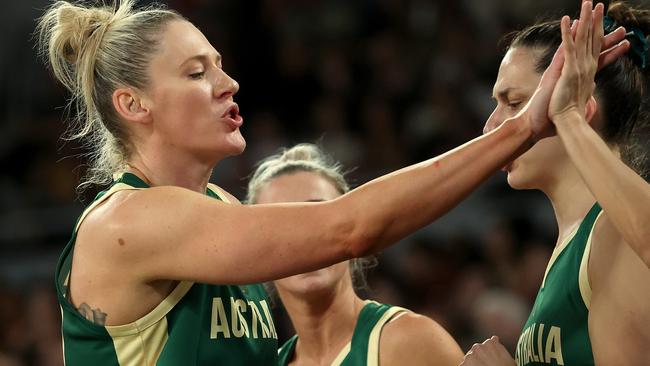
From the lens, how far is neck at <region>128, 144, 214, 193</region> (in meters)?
2.90

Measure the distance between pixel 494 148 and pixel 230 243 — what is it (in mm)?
668

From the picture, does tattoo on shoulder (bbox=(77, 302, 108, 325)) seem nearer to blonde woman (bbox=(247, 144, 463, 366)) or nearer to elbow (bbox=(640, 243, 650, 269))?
blonde woman (bbox=(247, 144, 463, 366))

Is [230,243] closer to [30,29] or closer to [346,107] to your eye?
[346,107]

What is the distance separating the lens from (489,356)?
283 cm

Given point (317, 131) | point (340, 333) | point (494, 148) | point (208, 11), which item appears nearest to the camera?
point (494, 148)

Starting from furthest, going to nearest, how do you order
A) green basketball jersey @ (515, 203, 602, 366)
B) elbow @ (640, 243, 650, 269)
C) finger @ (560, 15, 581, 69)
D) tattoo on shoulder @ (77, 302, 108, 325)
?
tattoo on shoulder @ (77, 302, 108, 325) < green basketball jersey @ (515, 203, 602, 366) < finger @ (560, 15, 581, 69) < elbow @ (640, 243, 650, 269)

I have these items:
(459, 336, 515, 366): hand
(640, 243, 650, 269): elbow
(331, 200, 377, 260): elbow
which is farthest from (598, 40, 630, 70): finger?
(459, 336, 515, 366): hand

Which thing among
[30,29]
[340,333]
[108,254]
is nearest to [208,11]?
[30,29]

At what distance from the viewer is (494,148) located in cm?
247

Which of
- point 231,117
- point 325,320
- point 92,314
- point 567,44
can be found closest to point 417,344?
point 325,320

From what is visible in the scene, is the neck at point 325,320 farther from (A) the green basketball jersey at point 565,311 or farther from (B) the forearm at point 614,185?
(B) the forearm at point 614,185

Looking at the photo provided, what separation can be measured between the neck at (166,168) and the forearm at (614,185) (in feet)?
3.46

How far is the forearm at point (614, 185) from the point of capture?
2275 mm

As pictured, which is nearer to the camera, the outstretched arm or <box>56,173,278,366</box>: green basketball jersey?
the outstretched arm
